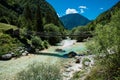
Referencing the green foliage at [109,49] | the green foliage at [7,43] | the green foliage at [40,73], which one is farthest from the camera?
the green foliage at [7,43]

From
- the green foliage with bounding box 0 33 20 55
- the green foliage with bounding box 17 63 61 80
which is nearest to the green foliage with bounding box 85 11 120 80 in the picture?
the green foliage with bounding box 17 63 61 80

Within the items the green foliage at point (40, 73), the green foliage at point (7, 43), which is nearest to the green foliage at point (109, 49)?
the green foliage at point (40, 73)

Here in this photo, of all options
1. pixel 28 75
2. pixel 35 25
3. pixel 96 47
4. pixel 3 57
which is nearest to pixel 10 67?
pixel 3 57

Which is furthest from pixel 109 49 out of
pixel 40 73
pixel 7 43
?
pixel 7 43

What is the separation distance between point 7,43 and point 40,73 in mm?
43071

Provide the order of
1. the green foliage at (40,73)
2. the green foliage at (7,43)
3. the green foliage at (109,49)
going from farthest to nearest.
→ 1. the green foliage at (7,43)
2. the green foliage at (109,49)
3. the green foliage at (40,73)

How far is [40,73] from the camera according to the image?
2088 cm

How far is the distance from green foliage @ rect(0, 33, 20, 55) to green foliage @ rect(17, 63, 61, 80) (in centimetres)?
3332

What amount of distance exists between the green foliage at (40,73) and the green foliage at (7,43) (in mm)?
33316

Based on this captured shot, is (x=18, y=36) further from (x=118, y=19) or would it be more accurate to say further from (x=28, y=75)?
(x=28, y=75)

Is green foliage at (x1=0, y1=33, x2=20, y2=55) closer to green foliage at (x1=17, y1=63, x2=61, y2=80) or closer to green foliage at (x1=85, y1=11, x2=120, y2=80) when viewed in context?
green foliage at (x1=85, y1=11, x2=120, y2=80)

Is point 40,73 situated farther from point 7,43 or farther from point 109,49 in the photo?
point 7,43

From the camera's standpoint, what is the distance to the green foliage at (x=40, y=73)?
20641mm

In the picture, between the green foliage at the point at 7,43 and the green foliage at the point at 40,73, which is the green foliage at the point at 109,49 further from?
the green foliage at the point at 7,43
